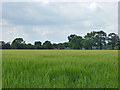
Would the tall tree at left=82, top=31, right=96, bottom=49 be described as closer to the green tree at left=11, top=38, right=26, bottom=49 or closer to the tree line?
the tree line

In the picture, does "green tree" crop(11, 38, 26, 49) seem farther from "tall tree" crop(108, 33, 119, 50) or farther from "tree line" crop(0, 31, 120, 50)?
"tall tree" crop(108, 33, 119, 50)

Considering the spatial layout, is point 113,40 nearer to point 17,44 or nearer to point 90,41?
point 90,41

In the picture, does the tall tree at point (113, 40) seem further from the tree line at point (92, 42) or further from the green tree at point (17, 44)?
the green tree at point (17, 44)

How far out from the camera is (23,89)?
2.02m

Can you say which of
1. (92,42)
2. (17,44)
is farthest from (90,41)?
(17,44)

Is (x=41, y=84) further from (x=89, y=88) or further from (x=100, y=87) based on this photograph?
(x=100, y=87)

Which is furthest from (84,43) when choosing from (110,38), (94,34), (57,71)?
(57,71)

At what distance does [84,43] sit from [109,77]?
159 ft

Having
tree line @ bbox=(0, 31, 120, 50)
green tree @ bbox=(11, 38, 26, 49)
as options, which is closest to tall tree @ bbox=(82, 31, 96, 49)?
tree line @ bbox=(0, 31, 120, 50)

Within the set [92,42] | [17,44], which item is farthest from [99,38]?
[17,44]

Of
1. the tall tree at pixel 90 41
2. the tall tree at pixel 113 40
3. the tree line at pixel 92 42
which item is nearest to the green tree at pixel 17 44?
the tree line at pixel 92 42

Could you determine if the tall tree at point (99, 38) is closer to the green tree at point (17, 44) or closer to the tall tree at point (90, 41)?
the tall tree at point (90, 41)

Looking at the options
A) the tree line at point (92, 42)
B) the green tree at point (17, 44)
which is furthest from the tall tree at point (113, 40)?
the green tree at point (17, 44)

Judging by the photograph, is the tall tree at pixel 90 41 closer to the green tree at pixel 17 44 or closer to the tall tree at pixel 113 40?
the tall tree at pixel 113 40
